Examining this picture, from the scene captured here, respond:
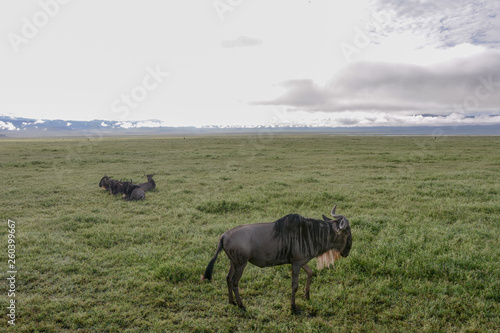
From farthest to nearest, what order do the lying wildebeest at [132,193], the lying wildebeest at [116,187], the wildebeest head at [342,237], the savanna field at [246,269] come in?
the lying wildebeest at [116,187] < the lying wildebeest at [132,193] < the wildebeest head at [342,237] < the savanna field at [246,269]

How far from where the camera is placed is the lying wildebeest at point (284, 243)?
17.2ft

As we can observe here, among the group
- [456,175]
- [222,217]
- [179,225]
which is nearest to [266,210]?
[222,217]

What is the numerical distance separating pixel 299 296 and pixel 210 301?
196 centimetres

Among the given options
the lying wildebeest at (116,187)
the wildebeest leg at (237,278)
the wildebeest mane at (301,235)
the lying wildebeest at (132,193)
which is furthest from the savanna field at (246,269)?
the wildebeest mane at (301,235)

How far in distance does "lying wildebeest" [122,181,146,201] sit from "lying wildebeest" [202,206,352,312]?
388 inches

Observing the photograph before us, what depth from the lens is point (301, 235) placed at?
5.49 metres

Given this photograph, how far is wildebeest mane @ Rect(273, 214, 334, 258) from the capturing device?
17.7 ft

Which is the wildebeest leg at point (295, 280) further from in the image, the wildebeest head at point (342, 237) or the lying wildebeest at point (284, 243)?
the wildebeest head at point (342, 237)

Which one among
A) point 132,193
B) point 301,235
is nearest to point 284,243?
point 301,235

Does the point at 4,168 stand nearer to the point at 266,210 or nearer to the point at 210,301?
the point at 266,210

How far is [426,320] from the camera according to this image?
521cm

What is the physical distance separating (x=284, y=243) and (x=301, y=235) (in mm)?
393

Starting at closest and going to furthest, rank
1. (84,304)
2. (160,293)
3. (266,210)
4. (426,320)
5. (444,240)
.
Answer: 1. (426,320)
2. (84,304)
3. (160,293)
4. (444,240)
5. (266,210)

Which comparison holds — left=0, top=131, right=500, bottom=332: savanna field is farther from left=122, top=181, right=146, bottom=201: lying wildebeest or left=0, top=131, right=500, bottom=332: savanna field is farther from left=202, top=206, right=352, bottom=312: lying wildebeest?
left=202, top=206, right=352, bottom=312: lying wildebeest
